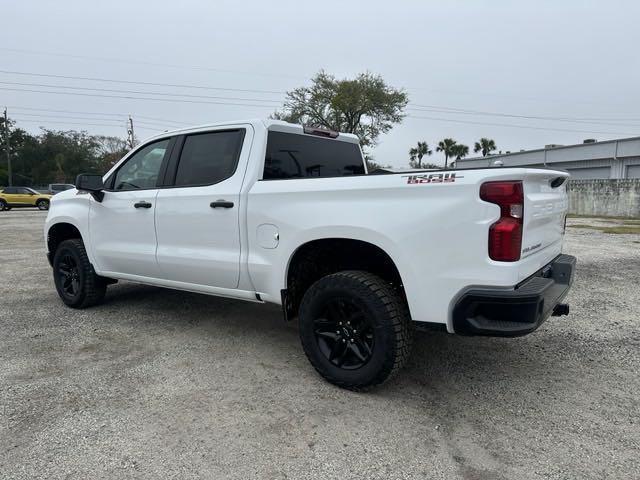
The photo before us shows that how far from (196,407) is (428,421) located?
145 centimetres

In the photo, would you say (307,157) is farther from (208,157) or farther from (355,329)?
(355,329)

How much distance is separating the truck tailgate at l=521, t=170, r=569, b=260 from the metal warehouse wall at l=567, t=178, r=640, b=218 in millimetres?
21807

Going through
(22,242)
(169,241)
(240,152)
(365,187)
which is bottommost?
(22,242)

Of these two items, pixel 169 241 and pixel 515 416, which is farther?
pixel 169 241

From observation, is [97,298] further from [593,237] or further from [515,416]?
[593,237]

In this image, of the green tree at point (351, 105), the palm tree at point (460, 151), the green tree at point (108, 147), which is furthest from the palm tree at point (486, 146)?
the green tree at point (108, 147)

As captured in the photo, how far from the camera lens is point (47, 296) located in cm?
563

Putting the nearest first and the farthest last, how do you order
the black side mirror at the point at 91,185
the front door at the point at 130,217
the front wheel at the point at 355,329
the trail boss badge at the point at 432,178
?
the trail boss badge at the point at 432,178
the front wheel at the point at 355,329
the front door at the point at 130,217
the black side mirror at the point at 91,185

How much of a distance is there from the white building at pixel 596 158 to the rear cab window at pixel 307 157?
22521mm

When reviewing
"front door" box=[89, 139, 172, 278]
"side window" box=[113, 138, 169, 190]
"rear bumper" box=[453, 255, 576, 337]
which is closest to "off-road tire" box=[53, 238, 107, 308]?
"front door" box=[89, 139, 172, 278]

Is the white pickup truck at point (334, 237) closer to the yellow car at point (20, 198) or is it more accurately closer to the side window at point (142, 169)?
the side window at point (142, 169)

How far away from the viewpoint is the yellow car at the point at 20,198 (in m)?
28.1

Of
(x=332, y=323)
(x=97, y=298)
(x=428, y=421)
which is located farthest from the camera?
(x=97, y=298)

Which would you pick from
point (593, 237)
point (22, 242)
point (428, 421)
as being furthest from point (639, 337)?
point (22, 242)
